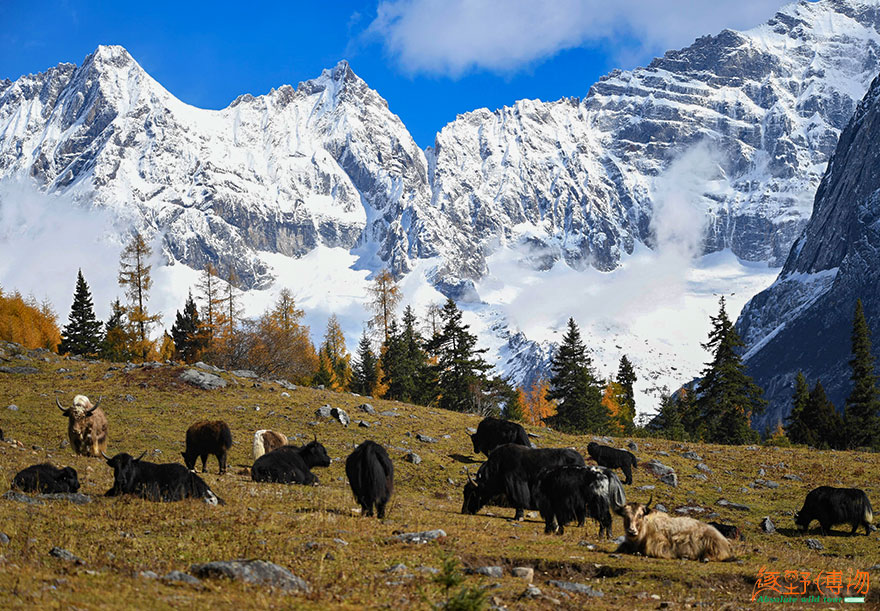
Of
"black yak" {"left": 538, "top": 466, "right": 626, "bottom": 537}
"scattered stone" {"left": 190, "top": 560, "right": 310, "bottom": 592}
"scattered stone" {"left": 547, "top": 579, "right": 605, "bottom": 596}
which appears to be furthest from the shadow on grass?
"scattered stone" {"left": 190, "top": 560, "right": 310, "bottom": 592}

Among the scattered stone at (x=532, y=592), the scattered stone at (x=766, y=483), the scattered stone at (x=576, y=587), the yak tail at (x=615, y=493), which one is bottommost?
the scattered stone at (x=576, y=587)

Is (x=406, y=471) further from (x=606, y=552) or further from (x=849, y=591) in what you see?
(x=849, y=591)

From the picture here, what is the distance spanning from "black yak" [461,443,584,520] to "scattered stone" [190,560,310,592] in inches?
384

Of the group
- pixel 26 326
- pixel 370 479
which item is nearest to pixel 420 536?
pixel 370 479

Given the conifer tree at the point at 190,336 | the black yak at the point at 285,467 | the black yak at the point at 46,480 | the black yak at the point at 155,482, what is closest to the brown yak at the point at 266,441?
the black yak at the point at 285,467

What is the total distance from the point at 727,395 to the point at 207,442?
47.7m

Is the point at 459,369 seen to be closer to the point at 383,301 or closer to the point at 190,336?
the point at 383,301

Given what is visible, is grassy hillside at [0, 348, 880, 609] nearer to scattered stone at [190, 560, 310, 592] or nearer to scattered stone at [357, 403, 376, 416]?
scattered stone at [190, 560, 310, 592]

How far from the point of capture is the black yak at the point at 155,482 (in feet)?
51.4

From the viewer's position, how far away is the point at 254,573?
Answer: 9.15 meters

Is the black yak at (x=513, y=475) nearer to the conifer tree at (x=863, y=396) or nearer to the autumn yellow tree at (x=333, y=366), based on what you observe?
the autumn yellow tree at (x=333, y=366)

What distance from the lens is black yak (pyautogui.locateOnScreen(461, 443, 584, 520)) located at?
18.3 m

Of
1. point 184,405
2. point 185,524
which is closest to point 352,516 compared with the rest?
point 185,524

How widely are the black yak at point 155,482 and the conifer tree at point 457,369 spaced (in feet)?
133
